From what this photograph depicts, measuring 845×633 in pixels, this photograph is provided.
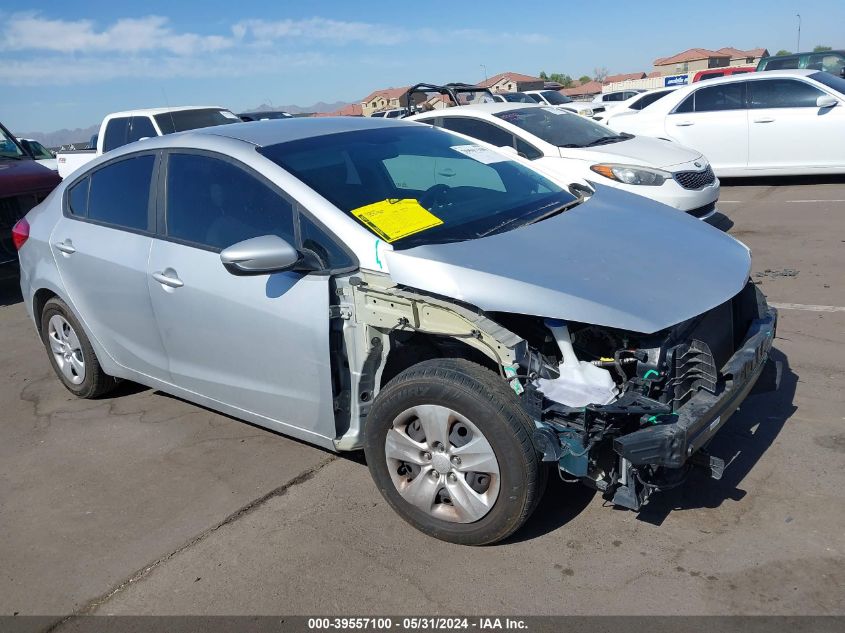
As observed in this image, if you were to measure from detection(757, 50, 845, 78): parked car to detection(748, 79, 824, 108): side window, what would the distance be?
6.97 m

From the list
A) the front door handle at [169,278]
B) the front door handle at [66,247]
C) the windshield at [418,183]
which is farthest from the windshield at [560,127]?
the front door handle at [169,278]

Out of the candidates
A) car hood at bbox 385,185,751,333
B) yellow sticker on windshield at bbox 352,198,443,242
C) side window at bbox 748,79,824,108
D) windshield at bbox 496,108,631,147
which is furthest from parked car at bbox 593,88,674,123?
yellow sticker on windshield at bbox 352,198,443,242

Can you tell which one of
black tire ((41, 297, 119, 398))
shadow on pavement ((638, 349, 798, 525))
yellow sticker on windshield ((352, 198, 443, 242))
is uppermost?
yellow sticker on windshield ((352, 198, 443, 242))

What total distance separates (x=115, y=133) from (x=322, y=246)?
439 inches

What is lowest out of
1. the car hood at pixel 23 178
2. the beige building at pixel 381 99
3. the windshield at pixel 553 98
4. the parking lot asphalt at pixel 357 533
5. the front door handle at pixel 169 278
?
the parking lot asphalt at pixel 357 533

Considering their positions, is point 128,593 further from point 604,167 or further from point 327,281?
point 604,167

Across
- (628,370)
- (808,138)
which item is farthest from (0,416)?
(808,138)

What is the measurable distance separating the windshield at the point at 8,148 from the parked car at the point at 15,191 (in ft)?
0.61

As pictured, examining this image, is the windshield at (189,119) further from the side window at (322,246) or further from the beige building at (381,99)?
the beige building at (381,99)

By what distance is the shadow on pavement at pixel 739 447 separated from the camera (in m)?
3.29

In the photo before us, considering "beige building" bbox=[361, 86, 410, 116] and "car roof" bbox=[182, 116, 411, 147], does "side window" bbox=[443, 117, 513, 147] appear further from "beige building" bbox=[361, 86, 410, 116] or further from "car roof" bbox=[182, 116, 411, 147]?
"beige building" bbox=[361, 86, 410, 116]

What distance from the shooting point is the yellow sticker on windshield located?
3307 mm

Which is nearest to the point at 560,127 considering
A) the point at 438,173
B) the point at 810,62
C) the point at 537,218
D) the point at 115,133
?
the point at 438,173

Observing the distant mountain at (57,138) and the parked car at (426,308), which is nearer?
the parked car at (426,308)
